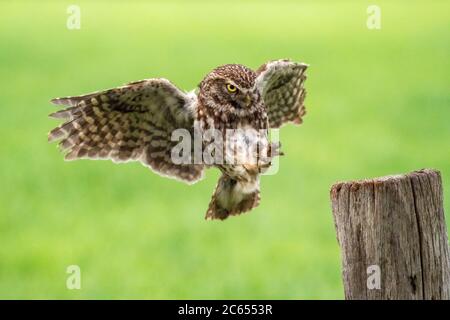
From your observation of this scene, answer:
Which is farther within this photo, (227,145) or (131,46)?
(131,46)

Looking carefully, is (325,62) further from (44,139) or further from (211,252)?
(211,252)

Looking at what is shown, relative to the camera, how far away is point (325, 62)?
24.8m

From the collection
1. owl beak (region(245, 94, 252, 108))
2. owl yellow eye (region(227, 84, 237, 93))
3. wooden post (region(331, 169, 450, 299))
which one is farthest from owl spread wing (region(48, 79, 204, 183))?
wooden post (region(331, 169, 450, 299))

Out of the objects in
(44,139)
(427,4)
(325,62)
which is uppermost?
(427,4)

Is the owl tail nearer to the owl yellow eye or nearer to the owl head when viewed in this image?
the owl head

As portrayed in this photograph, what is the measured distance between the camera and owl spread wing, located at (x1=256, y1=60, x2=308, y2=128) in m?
7.08

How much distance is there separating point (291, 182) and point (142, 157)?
10.6 meters

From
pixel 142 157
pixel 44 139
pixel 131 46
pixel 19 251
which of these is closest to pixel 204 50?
Answer: pixel 131 46

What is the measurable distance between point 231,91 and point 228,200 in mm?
822

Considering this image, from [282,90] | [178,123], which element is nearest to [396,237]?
[178,123]

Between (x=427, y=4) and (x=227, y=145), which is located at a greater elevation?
(x=427, y=4)

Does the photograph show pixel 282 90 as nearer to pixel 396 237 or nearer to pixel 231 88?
pixel 231 88

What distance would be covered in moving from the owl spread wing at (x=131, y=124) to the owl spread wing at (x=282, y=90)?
528mm

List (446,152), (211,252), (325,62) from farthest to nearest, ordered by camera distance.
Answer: (325,62) → (446,152) → (211,252)
